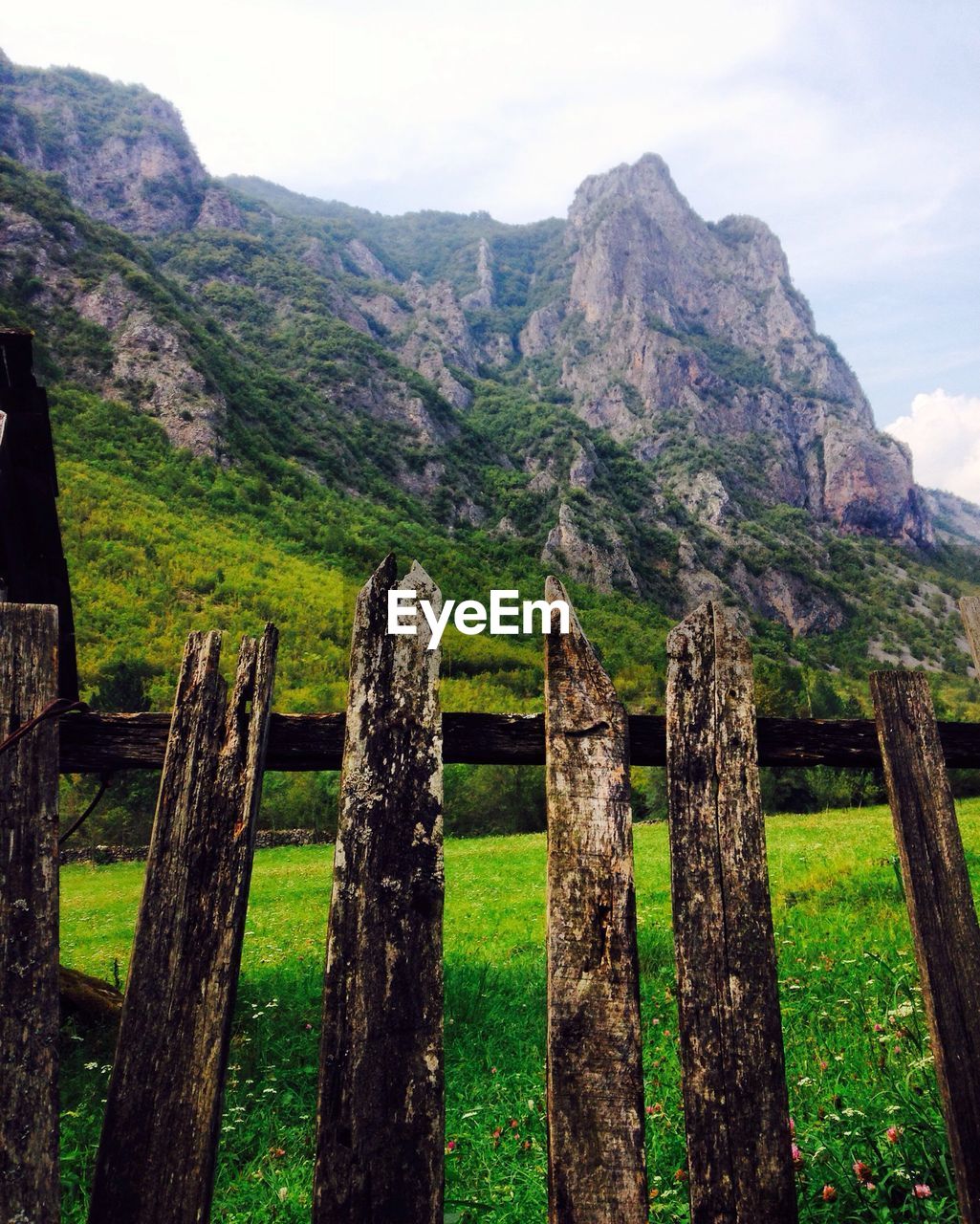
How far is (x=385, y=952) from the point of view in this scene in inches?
64.2

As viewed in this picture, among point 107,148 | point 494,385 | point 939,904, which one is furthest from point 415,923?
point 107,148

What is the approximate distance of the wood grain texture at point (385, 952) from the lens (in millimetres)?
1497

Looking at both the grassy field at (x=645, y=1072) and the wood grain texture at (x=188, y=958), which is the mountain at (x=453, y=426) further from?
the wood grain texture at (x=188, y=958)

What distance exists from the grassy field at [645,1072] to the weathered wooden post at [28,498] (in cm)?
227

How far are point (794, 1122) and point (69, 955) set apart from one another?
947cm

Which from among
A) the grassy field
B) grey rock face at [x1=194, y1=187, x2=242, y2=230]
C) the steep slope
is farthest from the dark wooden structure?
grey rock face at [x1=194, y1=187, x2=242, y2=230]

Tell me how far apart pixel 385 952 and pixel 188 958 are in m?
0.46

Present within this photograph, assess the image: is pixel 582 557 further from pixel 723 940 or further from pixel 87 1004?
pixel 723 940

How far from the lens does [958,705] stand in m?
83.8

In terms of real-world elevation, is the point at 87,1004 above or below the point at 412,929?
below

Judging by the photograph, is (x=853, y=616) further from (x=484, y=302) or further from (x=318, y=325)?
(x=484, y=302)

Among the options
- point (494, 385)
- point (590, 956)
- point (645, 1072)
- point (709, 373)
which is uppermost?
point (709, 373)

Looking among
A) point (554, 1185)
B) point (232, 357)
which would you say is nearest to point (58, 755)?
point (554, 1185)

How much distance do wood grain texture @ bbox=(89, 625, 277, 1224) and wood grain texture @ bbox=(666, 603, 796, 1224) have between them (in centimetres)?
106
